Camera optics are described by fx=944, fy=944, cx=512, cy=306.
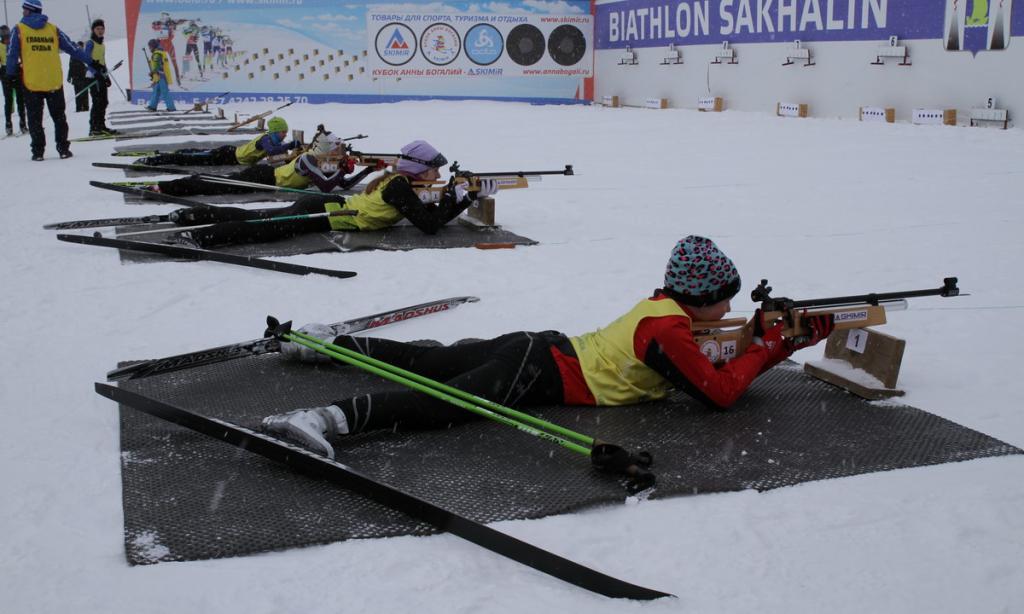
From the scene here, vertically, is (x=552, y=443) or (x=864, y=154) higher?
(x=864, y=154)

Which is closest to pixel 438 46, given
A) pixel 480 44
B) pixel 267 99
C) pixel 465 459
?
pixel 480 44

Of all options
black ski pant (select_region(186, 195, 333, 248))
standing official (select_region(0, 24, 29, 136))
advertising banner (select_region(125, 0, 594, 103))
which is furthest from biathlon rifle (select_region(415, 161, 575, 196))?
advertising banner (select_region(125, 0, 594, 103))

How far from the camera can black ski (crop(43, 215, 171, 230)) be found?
662 cm

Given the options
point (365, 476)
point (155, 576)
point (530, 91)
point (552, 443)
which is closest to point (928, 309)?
point (552, 443)

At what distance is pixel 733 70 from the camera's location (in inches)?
663

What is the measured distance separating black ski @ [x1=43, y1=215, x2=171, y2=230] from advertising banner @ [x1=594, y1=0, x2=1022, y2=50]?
9936mm

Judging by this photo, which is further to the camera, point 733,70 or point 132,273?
point 733,70

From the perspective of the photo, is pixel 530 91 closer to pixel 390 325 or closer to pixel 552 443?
pixel 390 325

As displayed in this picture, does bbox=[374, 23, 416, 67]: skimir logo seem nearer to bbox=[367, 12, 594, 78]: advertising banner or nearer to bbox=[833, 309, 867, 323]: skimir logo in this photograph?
bbox=[367, 12, 594, 78]: advertising banner

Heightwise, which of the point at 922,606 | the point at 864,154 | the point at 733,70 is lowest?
the point at 922,606

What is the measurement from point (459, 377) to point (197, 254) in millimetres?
3084

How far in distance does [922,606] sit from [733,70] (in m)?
15.8

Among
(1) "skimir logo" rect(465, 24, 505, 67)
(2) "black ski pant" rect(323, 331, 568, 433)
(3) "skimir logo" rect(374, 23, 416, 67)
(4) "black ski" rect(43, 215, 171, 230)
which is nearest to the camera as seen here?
(2) "black ski pant" rect(323, 331, 568, 433)

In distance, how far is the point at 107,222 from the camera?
267 inches
